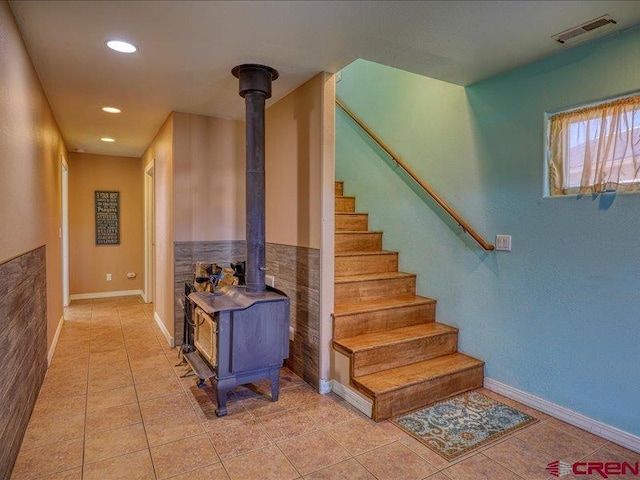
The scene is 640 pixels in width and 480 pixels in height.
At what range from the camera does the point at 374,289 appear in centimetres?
321

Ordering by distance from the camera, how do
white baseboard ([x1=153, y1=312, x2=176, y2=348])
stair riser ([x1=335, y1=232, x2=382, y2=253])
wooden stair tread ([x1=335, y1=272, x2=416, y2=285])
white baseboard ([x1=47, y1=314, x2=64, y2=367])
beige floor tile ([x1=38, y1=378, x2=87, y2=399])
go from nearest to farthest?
1. beige floor tile ([x1=38, y1=378, x2=87, y2=399])
2. wooden stair tread ([x1=335, y1=272, x2=416, y2=285])
3. white baseboard ([x1=47, y1=314, x2=64, y2=367])
4. stair riser ([x1=335, y1=232, x2=382, y2=253])
5. white baseboard ([x1=153, y1=312, x2=176, y2=348])

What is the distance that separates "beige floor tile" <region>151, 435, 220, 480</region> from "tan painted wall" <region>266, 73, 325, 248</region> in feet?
4.66

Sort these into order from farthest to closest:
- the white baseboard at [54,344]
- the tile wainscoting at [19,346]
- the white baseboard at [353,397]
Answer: the white baseboard at [54,344] < the white baseboard at [353,397] < the tile wainscoting at [19,346]

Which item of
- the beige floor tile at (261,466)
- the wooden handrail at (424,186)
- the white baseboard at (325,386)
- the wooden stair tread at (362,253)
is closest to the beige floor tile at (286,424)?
the beige floor tile at (261,466)

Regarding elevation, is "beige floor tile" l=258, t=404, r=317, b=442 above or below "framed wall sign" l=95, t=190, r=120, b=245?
below

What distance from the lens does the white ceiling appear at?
1.84 meters

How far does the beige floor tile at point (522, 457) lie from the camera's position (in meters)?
1.91

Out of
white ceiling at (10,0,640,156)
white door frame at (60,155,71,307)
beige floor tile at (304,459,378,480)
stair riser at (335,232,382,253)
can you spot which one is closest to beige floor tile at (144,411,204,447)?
beige floor tile at (304,459,378,480)

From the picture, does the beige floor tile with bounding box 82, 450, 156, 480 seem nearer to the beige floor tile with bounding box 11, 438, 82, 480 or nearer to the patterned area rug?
the beige floor tile with bounding box 11, 438, 82, 480

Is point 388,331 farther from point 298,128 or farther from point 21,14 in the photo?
point 21,14

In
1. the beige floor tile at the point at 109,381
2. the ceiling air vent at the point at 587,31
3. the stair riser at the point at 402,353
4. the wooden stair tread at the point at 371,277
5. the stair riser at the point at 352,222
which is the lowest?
the beige floor tile at the point at 109,381

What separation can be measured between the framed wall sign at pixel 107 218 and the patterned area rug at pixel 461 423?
5478mm
